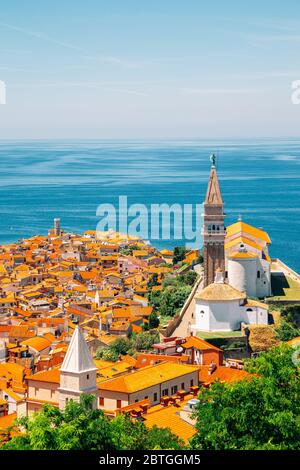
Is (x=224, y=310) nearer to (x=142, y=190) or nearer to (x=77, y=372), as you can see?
(x=77, y=372)

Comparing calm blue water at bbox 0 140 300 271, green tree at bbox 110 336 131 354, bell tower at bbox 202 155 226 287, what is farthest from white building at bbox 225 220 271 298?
calm blue water at bbox 0 140 300 271

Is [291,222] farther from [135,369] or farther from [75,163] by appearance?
[75,163]

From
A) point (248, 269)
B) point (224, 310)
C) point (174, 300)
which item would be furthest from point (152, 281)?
point (224, 310)

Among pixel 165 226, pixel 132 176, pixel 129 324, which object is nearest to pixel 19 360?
pixel 129 324

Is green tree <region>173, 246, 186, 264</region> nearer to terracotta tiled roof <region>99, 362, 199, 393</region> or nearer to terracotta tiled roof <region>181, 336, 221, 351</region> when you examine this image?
terracotta tiled roof <region>181, 336, 221, 351</region>

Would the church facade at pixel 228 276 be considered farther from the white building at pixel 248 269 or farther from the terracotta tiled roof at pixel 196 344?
the terracotta tiled roof at pixel 196 344
